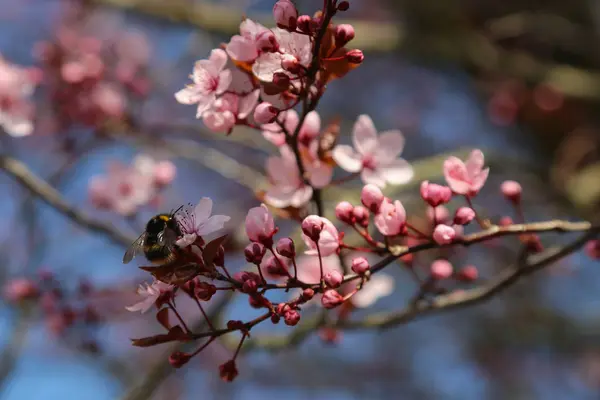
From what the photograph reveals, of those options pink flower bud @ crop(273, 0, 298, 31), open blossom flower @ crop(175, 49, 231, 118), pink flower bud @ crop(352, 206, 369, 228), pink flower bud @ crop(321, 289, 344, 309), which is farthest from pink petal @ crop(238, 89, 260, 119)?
pink flower bud @ crop(321, 289, 344, 309)

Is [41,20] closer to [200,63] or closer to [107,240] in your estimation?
[107,240]

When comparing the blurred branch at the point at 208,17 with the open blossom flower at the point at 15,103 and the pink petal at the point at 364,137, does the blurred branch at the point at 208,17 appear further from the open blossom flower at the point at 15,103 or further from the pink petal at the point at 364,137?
the pink petal at the point at 364,137

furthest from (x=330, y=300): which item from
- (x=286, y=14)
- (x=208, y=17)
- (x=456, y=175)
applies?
(x=208, y=17)

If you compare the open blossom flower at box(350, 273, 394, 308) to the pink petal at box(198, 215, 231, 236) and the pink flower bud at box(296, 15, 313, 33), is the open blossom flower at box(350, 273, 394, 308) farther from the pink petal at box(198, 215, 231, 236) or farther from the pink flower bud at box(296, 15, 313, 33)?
the pink flower bud at box(296, 15, 313, 33)

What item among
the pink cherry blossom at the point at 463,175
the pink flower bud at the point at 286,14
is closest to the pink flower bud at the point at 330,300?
the pink cherry blossom at the point at 463,175

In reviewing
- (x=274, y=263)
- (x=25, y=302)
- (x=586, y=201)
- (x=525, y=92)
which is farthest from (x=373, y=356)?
(x=274, y=263)

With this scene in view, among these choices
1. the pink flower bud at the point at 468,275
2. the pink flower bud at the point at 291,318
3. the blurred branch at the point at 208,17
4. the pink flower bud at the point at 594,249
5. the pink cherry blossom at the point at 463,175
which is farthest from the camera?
the blurred branch at the point at 208,17
